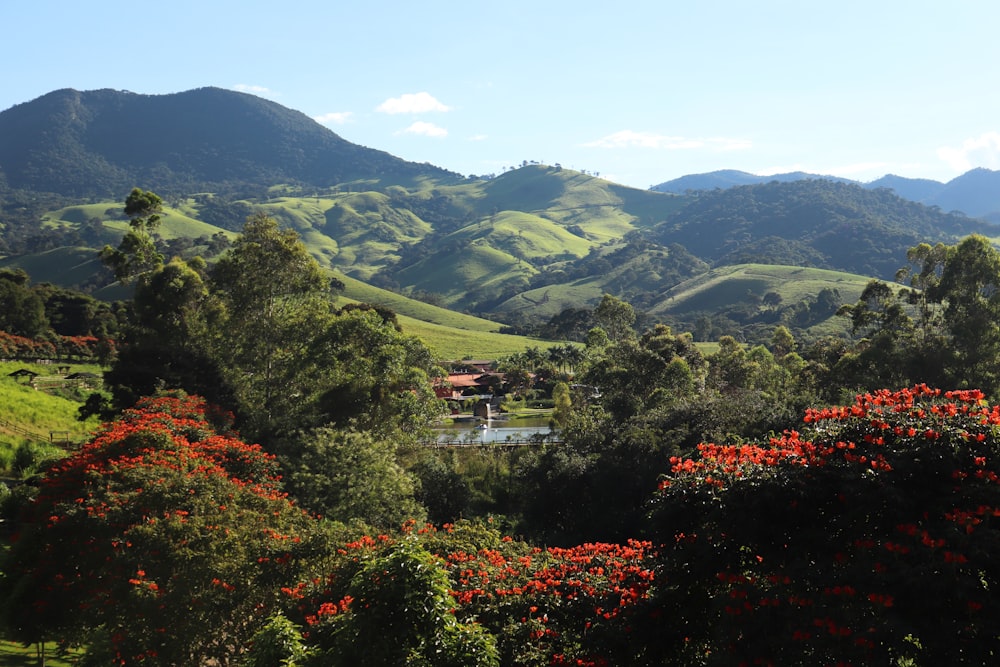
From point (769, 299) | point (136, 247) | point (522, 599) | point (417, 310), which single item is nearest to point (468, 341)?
point (417, 310)

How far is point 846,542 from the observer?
7.40 metres

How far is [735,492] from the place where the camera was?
Result: 786cm

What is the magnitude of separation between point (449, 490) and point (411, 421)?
483 centimetres

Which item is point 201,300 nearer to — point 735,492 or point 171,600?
point 171,600

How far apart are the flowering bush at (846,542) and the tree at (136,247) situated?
3626 cm

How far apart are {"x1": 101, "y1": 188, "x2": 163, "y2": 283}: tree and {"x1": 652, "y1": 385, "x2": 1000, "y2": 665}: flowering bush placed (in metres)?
36.3

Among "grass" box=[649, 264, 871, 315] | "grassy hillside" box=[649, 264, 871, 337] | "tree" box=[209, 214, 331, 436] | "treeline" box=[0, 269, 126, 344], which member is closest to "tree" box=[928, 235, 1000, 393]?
"tree" box=[209, 214, 331, 436]

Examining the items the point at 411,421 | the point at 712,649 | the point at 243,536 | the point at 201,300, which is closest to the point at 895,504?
the point at 712,649

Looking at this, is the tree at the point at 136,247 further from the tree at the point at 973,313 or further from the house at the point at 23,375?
the tree at the point at 973,313

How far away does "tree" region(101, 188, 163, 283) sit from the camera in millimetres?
38188

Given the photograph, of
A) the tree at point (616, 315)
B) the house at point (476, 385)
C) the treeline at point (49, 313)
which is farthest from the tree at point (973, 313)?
the treeline at point (49, 313)

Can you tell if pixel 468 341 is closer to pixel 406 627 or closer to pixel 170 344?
pixel 170 344

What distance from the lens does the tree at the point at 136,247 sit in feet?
125

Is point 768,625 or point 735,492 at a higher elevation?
point 735,492
